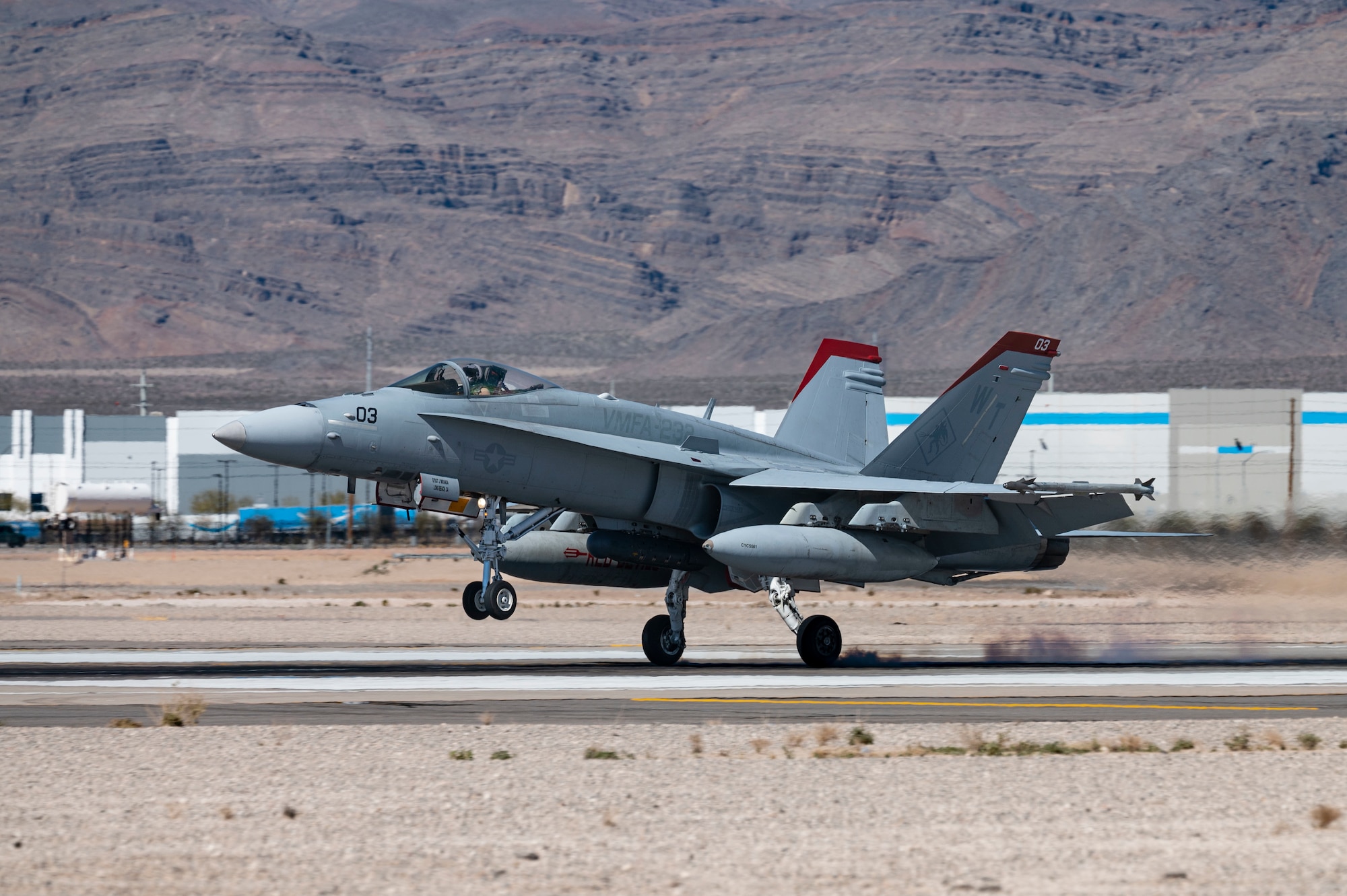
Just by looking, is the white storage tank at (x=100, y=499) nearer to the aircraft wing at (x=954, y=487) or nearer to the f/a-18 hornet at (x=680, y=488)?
the f/a-18 hornet at (x=680, y=488)

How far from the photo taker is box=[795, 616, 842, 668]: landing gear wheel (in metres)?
22.6

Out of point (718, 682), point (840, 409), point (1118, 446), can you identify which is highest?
point (1118, 446)

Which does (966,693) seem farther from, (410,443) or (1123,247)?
(1123,247)

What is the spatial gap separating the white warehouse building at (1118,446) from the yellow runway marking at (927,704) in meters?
43.5

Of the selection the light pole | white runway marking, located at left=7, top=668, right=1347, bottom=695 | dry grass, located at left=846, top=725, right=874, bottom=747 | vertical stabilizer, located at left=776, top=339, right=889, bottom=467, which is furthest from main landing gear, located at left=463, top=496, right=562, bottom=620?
the light pole

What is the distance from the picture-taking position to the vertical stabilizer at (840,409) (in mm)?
26594

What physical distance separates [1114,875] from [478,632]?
23275mm

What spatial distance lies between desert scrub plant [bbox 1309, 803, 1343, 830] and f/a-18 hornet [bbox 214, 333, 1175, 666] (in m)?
9.86

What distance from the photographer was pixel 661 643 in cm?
2266

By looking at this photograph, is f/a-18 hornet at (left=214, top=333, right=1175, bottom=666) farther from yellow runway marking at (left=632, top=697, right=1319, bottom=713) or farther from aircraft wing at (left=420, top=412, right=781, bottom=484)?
yellow runway marking at (left=632, top=697, right=1319, bottom=713)

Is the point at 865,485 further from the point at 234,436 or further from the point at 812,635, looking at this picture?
the point at 234,436

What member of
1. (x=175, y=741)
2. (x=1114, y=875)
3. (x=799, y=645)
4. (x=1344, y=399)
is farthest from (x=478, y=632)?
(x=1344, y=399)

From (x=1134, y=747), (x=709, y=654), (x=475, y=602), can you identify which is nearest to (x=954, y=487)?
(x=709, y=654)

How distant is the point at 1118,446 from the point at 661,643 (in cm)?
5639
